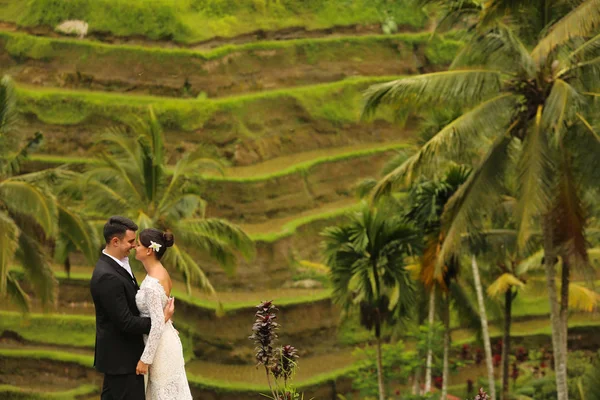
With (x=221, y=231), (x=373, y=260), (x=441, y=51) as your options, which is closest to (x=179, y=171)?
(x=221, y=231)

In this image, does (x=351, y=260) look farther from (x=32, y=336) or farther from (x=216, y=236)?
(x=32, y=336)

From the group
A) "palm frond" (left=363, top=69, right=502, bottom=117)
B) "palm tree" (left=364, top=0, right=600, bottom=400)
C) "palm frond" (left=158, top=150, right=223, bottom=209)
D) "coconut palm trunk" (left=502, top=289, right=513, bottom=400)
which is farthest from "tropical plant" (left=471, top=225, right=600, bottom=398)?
"palm frond" (left=158, top=150, right=223, bottom=209)

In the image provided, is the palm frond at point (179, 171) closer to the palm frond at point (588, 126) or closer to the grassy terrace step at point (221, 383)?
the grassy terrace step at point (221, 383)

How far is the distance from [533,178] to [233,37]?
66.6ft

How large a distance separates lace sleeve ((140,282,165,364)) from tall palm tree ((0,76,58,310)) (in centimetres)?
1063

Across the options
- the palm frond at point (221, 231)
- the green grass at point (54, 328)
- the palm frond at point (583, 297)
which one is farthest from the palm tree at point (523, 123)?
the green grass at point (54, 328)

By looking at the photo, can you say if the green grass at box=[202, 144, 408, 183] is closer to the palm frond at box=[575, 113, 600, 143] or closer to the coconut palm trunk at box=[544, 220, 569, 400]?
the coconut palm trunk at box=[544, 220, 569, 400]

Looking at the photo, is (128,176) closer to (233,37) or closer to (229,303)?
(229,303)

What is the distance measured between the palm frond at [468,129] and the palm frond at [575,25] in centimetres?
154

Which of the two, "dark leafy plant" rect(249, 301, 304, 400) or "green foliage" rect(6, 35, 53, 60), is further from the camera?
"green foliage" rect(6, 35, 53, 60)

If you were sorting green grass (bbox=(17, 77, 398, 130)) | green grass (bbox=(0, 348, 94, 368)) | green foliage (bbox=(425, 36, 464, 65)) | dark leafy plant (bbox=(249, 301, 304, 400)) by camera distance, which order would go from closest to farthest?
dark leafy plant (bbox=(249, 301, 304, 400)), green grass (bbox=(0, 348, 94, 368)), green grass (bbox=(17, 77, 398, 130)), green foliage (bbox=(425, 36, 464, 65))

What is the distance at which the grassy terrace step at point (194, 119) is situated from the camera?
109 ft

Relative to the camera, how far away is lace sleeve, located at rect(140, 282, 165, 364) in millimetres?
8812

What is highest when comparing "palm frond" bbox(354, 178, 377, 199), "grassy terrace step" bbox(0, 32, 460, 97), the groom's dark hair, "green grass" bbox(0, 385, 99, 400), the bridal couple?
"grassy terrace step" bbox(0, 32, 460, 97)
